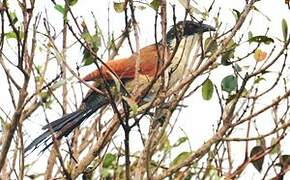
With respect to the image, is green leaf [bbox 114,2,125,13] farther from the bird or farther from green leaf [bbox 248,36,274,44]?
green leaf [bbox 248,36,274,44]

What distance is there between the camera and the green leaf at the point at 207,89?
7.22ft

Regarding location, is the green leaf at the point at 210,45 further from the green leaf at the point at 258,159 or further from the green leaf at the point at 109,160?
the green leaf at the point at 109,160

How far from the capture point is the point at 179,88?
1.94 metres

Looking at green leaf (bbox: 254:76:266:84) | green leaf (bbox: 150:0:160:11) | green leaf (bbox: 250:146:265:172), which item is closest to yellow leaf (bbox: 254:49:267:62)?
green leaf (bbox: 254:76:266:84)

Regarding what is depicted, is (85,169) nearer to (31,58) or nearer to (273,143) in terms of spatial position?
(31,58)

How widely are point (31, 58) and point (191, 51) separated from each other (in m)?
1.23

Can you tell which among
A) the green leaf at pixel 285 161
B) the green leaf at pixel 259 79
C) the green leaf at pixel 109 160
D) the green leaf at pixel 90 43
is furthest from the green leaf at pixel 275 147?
the green leaf at pixel 90 43

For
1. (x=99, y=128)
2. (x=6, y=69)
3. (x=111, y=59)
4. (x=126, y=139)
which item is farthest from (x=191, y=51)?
(x=126, y=139)

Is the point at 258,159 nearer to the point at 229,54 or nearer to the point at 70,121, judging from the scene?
the point at 229,54

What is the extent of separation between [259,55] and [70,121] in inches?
29.3

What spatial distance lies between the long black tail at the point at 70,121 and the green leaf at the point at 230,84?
1.22 ft

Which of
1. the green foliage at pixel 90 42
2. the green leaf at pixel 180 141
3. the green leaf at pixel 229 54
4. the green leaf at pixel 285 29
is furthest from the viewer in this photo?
the green leaf at pixel 180 141

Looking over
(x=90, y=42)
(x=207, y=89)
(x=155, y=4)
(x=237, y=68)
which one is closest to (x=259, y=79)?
(x=237, y=68)

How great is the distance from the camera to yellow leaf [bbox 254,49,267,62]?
6.93 feet
